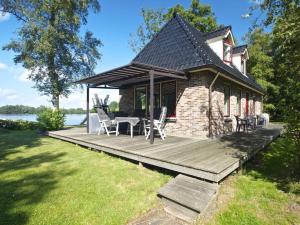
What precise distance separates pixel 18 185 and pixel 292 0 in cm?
698

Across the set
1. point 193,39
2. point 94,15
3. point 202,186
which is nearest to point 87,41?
point 94,15

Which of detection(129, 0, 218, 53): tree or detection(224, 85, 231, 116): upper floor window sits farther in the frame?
detection(129, 0, 218, 53): tree

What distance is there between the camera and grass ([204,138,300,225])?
2889 millimetres

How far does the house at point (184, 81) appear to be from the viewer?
7.38 metres

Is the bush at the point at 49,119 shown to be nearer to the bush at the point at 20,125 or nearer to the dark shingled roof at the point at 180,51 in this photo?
the bush at the point at 20,125

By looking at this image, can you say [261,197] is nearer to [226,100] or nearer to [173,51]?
[226,100]

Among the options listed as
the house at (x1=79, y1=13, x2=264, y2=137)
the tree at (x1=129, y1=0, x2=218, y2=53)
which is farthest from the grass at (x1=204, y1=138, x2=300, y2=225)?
the tree at (x1=129, y1=0, x2=218, y2=53)

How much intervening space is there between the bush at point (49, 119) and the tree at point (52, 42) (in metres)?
5.36

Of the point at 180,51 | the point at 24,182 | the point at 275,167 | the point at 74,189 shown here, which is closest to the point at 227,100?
the point at 180,51

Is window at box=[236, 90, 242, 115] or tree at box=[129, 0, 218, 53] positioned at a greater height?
tree at box=[129, 0, 218, 53]

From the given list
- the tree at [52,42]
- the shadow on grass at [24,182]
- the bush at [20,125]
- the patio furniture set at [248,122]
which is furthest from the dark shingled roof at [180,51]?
the tree at [52,42]

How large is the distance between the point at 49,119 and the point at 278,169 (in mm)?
10915

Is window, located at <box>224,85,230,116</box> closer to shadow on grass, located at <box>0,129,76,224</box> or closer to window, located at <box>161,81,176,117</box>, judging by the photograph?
window, located at <box>161,81,176,117</box>

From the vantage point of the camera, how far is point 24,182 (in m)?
4.05
